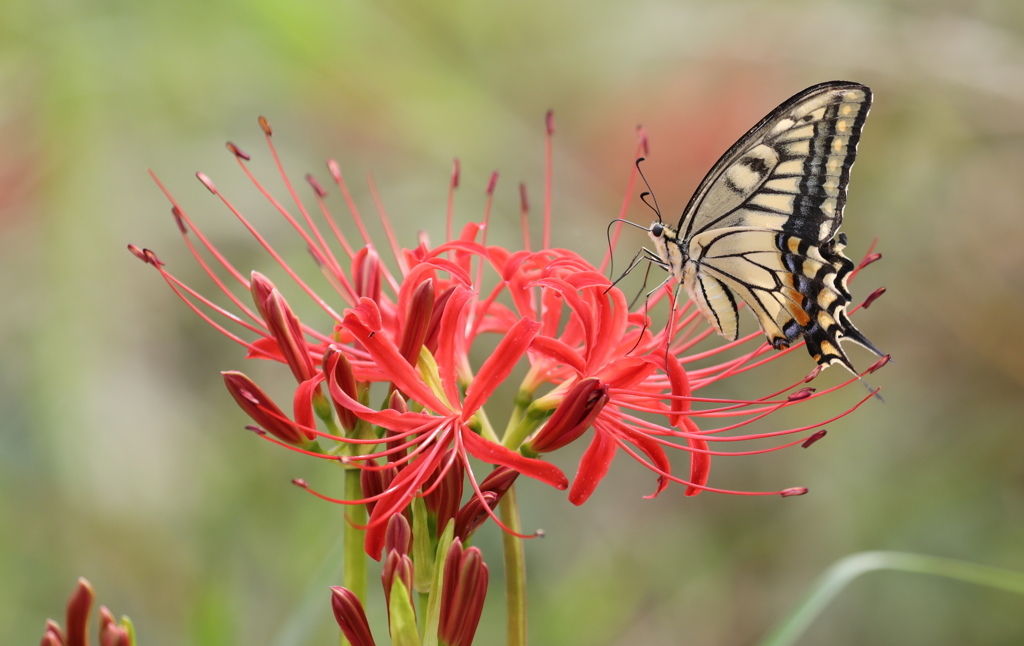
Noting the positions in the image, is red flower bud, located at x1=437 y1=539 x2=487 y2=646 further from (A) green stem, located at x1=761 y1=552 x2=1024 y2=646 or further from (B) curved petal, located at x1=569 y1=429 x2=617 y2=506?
(A) green stem, located at x1=761 y1=552 x2=1024 y2=646

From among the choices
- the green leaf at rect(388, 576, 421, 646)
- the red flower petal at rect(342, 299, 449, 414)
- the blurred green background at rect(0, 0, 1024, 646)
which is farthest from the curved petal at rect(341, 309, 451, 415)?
the blurred green background at rect(0, 0, 1024, 646)

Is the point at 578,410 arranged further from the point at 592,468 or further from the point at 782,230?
the point at 782,230

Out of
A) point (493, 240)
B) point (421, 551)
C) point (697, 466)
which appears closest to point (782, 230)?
point (697, 466)

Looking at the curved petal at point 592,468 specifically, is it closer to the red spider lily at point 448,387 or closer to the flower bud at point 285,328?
the red spider lily at point 448,387

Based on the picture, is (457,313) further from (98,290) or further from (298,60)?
(298,60)

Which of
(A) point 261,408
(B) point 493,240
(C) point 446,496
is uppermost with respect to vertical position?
(B) point 493,240

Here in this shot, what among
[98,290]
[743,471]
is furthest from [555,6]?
[98,290]
